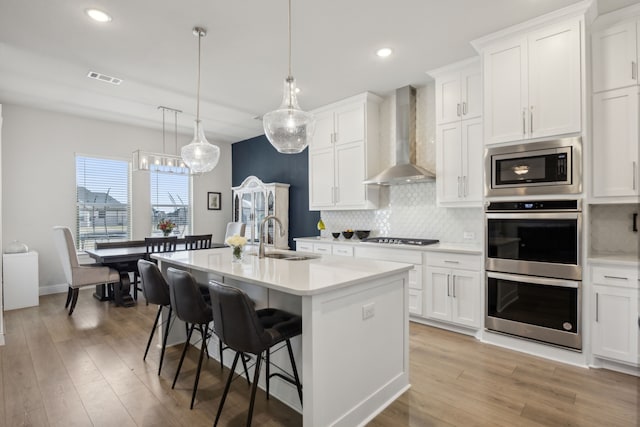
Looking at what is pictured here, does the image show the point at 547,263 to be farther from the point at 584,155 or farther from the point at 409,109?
the point at 409,109

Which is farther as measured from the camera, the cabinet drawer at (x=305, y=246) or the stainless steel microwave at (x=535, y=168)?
the cabinet drawer at (x=305, y=246)

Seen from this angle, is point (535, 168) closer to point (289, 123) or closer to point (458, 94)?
point (458, 94)

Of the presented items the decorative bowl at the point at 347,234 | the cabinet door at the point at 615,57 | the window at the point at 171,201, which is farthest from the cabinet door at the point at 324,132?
the window at the point at 171,201

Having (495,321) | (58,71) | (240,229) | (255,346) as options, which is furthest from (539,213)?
(58,71)

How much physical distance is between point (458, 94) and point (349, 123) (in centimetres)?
155

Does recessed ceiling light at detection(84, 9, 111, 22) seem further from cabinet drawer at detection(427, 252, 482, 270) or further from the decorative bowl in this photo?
cabinet drawer at detection(427, 252, 482, 270)

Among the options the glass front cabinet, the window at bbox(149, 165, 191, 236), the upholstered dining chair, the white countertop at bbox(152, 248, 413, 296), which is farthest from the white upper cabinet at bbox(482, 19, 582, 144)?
the window at bbox(149, 165, 191, 236)

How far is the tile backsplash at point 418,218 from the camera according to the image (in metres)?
3.91

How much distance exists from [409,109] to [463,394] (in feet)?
10.8

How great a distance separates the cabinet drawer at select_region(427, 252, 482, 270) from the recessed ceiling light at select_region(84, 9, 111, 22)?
374 centimetres

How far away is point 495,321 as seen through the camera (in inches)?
122

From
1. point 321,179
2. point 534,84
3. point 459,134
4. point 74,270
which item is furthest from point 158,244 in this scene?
point 534,84

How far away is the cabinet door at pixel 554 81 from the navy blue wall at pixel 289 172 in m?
3.53

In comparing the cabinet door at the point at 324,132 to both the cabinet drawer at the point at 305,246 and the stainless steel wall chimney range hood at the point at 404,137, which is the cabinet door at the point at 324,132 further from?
the cabinet drawer at the point at 305,246
